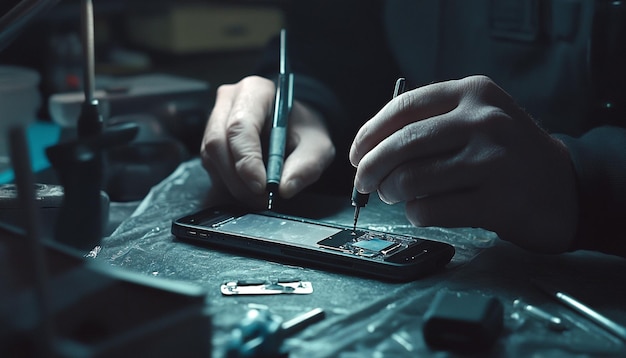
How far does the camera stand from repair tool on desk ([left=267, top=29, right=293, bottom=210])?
69cm

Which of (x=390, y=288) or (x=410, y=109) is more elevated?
(x=410, y=109)

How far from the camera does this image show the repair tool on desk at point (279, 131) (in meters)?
0.69

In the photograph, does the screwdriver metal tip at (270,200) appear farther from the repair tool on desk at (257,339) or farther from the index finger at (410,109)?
the repair tool on desk at (257,339)

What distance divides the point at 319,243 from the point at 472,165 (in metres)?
0.13

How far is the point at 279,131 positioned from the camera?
733mm

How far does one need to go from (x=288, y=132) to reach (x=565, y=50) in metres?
0.38

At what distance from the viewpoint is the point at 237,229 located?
597 millimetres

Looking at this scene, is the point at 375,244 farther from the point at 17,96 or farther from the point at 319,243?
the point at 17,96

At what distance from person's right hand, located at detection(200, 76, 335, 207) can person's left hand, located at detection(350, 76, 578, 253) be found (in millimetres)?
135

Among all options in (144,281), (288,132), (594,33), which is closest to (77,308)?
(144,281)

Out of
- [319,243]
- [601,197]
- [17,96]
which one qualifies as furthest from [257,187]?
[17,96]

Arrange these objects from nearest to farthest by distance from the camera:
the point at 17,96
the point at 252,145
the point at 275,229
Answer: the point at 275,229
the point at 252,145
the point at 17,96

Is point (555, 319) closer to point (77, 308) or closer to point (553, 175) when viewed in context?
point (553, 175)

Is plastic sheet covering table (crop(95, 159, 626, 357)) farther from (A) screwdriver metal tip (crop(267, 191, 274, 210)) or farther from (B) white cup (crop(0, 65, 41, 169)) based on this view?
(B) white cup (crop(0, 65, 41, 169))
